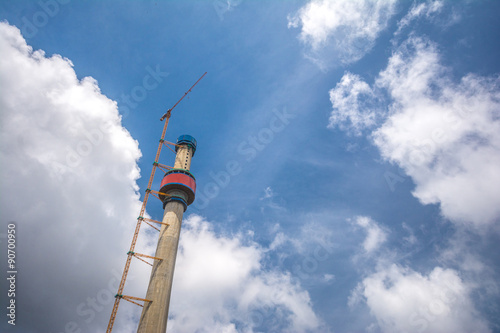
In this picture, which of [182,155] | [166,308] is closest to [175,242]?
[166,308]

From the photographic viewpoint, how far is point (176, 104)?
9100 centimetres

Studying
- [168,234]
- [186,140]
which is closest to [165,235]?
[168,234]

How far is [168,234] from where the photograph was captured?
192ft

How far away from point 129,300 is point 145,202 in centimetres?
2180

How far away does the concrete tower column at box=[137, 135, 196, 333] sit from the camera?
48969 millimetres

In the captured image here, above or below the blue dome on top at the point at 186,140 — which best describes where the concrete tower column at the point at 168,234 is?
below

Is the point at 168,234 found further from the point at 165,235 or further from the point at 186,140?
the point at 186,140

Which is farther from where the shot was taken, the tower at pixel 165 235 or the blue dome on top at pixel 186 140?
the blue dome on top at pixel 186 140

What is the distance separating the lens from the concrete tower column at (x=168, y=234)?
49.0 m

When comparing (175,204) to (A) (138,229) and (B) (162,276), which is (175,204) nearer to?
(A) (138,229)

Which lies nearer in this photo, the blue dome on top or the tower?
the tower

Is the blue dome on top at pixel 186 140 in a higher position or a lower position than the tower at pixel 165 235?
higher

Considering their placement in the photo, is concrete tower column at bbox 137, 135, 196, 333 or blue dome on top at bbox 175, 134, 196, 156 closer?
concrete tower column at bbox 137, 135, 196, 333

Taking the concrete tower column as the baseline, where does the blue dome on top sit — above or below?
above
